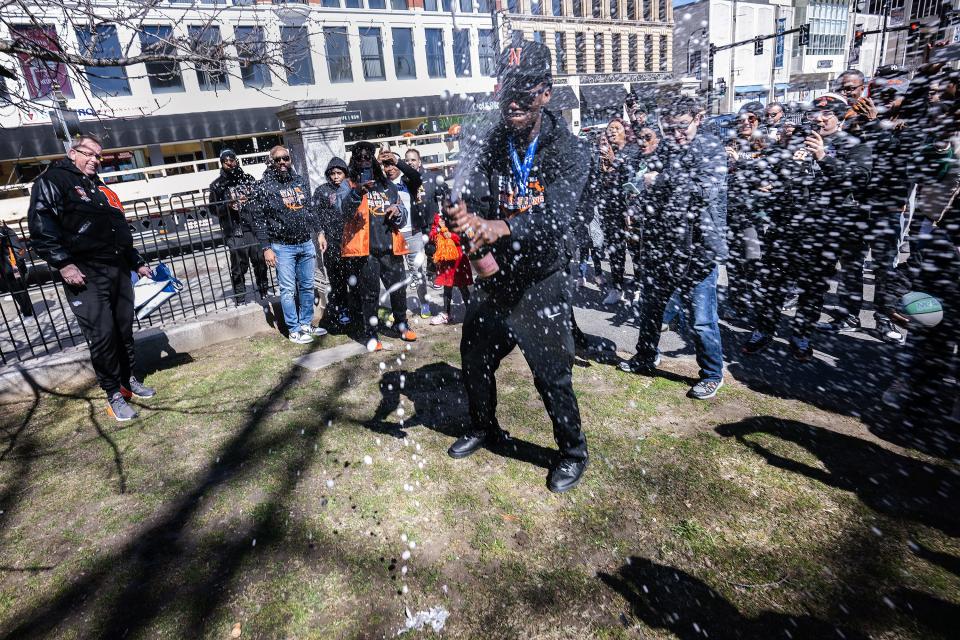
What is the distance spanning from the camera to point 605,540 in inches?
108

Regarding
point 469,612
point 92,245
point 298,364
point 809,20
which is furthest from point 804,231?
point 809,20

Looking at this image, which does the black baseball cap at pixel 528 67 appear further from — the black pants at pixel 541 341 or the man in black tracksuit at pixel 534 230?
the black pants at pixel 541 341

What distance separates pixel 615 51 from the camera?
32.0m

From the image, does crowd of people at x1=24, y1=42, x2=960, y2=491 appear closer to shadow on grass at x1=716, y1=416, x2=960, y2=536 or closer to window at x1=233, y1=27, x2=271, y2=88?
shadow on grass at x1=716, y1=416, x2=960, y2=536

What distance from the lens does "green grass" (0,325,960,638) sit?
235cm

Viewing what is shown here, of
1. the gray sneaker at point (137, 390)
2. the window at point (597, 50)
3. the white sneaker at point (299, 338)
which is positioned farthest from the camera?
the window at point (597, 50)

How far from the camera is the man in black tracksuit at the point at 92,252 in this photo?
4.04 meters

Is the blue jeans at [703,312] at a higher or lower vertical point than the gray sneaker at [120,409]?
higher

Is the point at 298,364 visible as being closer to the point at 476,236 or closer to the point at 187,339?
the point at 187,339

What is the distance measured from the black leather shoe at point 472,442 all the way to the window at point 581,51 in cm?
3014

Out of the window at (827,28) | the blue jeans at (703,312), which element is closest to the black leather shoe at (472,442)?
the blue jeans at (703,312)

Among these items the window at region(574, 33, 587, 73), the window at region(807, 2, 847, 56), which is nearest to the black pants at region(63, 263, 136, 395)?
the window at region(574, 33, 587, 73)

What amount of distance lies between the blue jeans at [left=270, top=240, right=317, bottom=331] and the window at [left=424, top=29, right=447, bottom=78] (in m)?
30.0

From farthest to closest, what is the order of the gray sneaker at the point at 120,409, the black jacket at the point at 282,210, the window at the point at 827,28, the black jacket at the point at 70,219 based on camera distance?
the window at the point at 827,28 < the black jacket at the point at 282,210 < the gray sneaker at the point at 120,409 < the black jacket at the point at 70,219
